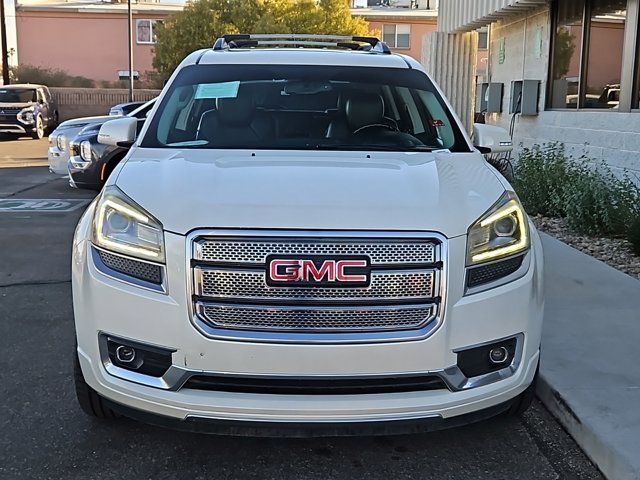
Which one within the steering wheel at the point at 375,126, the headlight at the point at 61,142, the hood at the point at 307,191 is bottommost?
the headlight at the point at 61,142

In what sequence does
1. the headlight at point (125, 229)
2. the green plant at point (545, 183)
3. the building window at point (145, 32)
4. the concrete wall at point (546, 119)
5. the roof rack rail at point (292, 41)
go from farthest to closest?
the building window at point (145, 32)
the green plant at point (545, 183)
the concrete wall at point (546, 119)
the roof rack rail at point (292, 41)
the headlight at point (125, 229)

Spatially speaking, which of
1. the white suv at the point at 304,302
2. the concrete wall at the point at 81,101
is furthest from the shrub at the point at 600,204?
the concrete wall at the point at 81,101

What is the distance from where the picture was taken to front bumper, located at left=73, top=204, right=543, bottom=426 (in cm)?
291

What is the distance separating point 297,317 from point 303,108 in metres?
2.01

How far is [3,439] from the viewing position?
360 cm

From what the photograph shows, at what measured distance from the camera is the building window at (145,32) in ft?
141

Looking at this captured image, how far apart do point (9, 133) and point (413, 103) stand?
24519mm

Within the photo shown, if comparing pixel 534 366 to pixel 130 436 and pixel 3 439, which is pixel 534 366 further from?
pixel 3 439

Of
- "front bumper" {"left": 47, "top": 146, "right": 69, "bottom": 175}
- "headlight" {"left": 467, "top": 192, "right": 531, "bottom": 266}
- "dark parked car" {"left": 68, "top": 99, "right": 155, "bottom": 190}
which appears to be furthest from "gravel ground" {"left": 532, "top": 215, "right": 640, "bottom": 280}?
"front bumper" {"left": 47, "top": 146, "right": 69, "bottom": 175}

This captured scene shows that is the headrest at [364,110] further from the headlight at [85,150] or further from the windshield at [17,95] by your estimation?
the windshield at [17,95]

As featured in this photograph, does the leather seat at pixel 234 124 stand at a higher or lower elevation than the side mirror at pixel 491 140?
higher

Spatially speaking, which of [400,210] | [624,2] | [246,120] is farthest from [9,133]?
[400,210]

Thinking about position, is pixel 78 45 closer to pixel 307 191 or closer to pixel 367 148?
pixel 367 148

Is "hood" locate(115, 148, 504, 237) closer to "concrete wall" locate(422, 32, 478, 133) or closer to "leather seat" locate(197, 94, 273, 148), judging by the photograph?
"leather seat" locate(197, 94, 273, 148)
